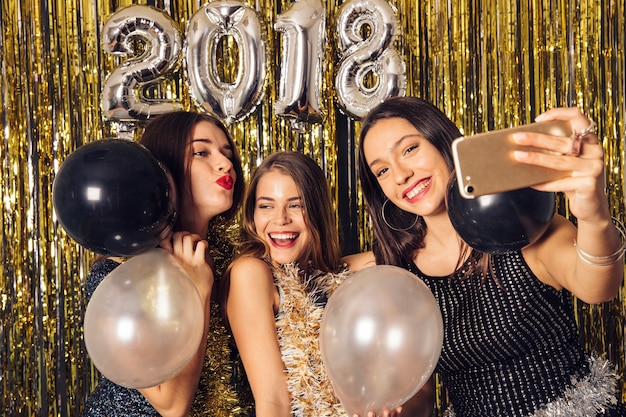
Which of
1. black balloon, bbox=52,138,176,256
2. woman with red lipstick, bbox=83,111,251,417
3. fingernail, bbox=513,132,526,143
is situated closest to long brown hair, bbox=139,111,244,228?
woman with red lipstick, bbox=83,111,251,417

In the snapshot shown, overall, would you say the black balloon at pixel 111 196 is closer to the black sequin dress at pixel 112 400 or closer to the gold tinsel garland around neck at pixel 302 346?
the black sequin dress at pixel 112 400

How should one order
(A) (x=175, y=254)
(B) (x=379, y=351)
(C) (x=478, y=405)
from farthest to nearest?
(C) (x=478, y=405) → (A) (x=175, y=254) → (B) (x=379, y=351)

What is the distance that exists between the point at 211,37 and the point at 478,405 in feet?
5.47

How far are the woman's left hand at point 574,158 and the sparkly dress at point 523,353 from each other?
0.51m

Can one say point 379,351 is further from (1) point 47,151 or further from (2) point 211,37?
(1) point 47,151

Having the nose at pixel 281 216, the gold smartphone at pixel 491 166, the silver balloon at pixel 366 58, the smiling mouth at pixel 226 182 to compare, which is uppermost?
the silver balloon at pixel 366 58

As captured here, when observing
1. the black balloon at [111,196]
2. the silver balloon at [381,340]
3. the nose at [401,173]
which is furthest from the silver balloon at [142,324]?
the nose at [401,173]

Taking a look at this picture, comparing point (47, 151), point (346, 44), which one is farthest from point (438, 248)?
point (47, 151)

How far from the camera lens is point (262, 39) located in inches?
108

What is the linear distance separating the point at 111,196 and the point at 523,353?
3.38 ft

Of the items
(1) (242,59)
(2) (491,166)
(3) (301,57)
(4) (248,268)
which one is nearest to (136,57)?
(1) (242,59)

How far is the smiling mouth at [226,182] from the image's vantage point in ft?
6.13

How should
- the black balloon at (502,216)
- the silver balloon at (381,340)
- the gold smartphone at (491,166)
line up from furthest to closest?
the silver balloon at (381,340) → the black balloon at (502,216) → the gold smartphone at (491,166)

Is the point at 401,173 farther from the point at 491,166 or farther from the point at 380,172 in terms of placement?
the point at 491,166
